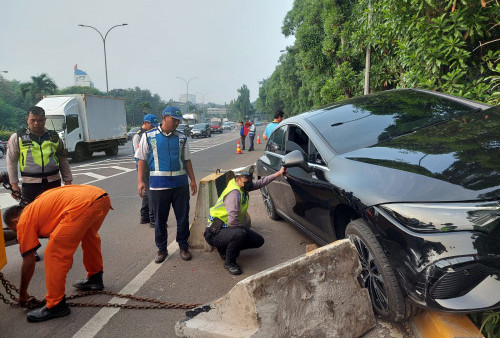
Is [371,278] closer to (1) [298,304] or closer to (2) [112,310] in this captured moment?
(1) [298,304]

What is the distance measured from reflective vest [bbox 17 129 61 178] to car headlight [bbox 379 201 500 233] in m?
3.92

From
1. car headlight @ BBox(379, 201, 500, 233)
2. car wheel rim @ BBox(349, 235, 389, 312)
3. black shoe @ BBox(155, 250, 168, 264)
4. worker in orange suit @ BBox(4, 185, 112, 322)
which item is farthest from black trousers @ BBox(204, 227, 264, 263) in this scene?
car headlight @ BBox(379, 201, 500, 233)

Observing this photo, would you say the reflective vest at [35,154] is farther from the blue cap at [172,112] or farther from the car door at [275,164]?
the car door at [275,164]

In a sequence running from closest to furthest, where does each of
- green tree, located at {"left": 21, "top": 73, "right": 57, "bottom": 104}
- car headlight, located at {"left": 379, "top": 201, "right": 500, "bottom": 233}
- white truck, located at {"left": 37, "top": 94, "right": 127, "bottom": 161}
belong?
car headlight, located at {"left": 379, "top": 201, "right": 500, "bottom": 233}, white truck, located at {"left": 37, "top": 94, "right": 127, "bottom": 161}, green tree, located at {"left": 21, "top": 73, "right": 57, "bottom": 104}

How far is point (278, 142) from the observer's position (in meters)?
4.79

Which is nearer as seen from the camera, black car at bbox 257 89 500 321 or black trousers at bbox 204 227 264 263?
black car at bbox 257 89 500 321

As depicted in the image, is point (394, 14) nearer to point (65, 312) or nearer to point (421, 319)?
point (421, 319)

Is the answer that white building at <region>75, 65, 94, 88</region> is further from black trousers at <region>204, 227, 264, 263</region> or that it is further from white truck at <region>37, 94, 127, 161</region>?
black trousers at <region>204, 227, 264, 263</region>

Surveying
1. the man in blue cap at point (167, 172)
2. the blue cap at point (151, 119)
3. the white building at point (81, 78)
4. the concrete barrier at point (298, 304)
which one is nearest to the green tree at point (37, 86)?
the blue cap at point (151, 119)

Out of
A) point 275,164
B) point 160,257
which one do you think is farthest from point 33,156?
point 275,164

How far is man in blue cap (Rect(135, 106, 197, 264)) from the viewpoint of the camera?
4059 millimetres

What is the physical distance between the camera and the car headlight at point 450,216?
1793 mm

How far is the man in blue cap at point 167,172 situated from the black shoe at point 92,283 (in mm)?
762

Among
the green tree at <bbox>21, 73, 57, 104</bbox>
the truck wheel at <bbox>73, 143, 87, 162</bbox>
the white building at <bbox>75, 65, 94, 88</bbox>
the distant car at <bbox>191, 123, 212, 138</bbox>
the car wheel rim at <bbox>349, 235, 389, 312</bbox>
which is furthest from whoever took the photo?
the white building at <bbox>75, 65, 94, 88</bbox>
